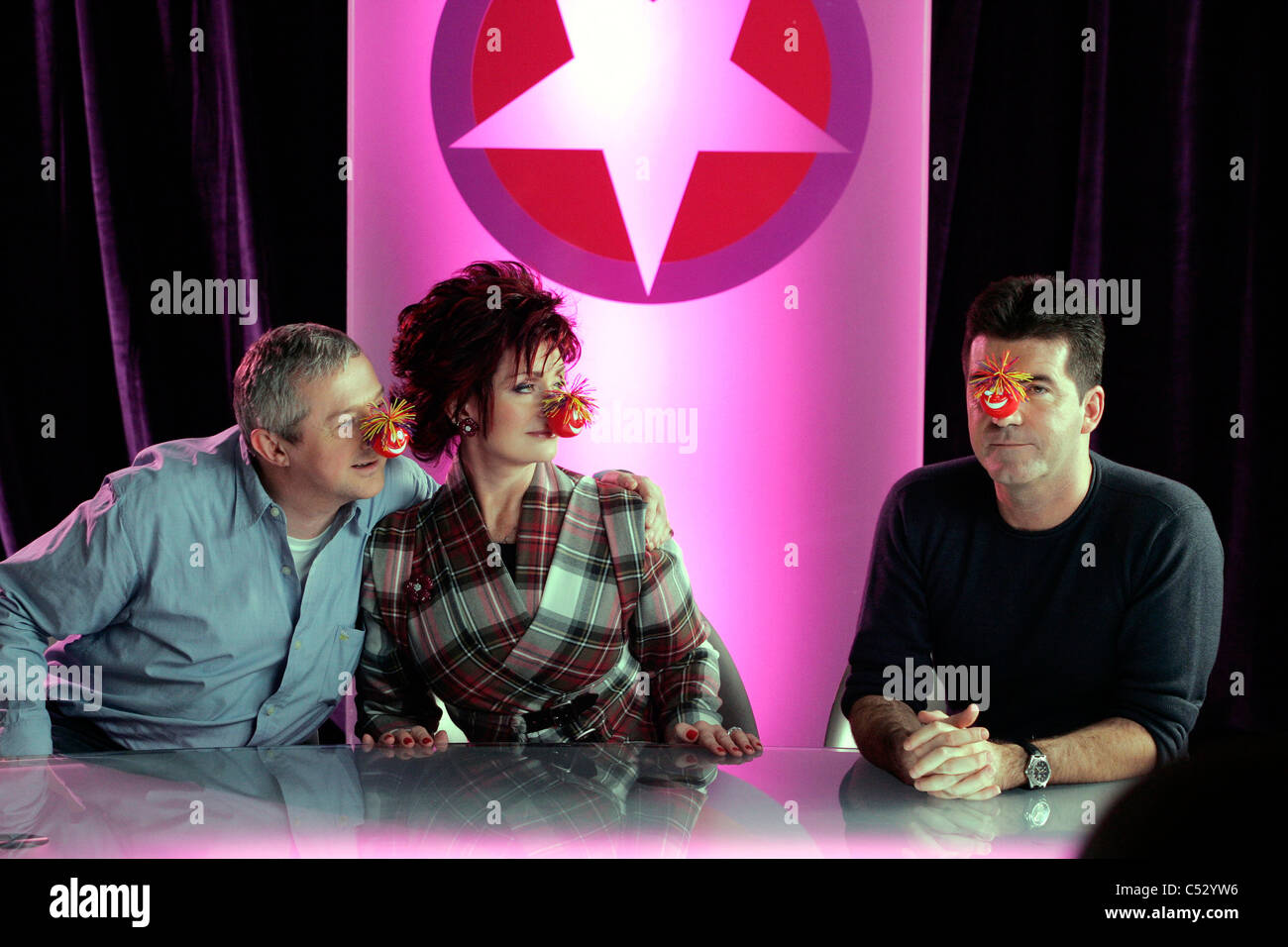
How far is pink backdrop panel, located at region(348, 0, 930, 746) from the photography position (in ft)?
9.77

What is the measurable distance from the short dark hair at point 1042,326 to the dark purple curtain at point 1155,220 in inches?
55.3

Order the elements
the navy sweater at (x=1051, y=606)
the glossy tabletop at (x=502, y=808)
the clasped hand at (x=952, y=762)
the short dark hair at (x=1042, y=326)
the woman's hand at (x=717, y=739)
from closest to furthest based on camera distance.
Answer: the glossy tabletop at (x=502, y=808) → the clasped hand at (x=952, y=762) → the woman's hand at (x=717, y=739) → the navy sweater at (x=1051, y=606) → the short dark hair at (x=1042, y=326)

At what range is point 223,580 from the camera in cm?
215

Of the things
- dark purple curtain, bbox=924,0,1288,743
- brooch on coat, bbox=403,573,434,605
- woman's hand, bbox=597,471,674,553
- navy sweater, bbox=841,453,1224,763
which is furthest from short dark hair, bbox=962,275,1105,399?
dark purple curtain, bbox=924,0,1288,743

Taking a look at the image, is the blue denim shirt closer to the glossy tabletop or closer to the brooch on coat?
the brooch on coat

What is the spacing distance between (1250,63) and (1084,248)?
2.51 ft

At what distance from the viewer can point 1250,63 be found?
3494 mm

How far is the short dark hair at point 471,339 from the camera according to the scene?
2246mm

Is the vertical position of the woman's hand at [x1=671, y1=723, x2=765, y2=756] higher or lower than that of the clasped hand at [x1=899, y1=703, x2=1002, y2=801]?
lower

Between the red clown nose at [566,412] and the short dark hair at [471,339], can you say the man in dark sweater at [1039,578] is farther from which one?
the short dark hair at [471,339]

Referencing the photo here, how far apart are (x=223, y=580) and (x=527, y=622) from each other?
1.90 ft

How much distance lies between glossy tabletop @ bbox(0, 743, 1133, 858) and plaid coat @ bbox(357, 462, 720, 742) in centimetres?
41

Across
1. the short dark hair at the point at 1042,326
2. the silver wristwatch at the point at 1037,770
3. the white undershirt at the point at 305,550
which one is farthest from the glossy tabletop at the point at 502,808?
the short dark hair at the point at 1042,326
